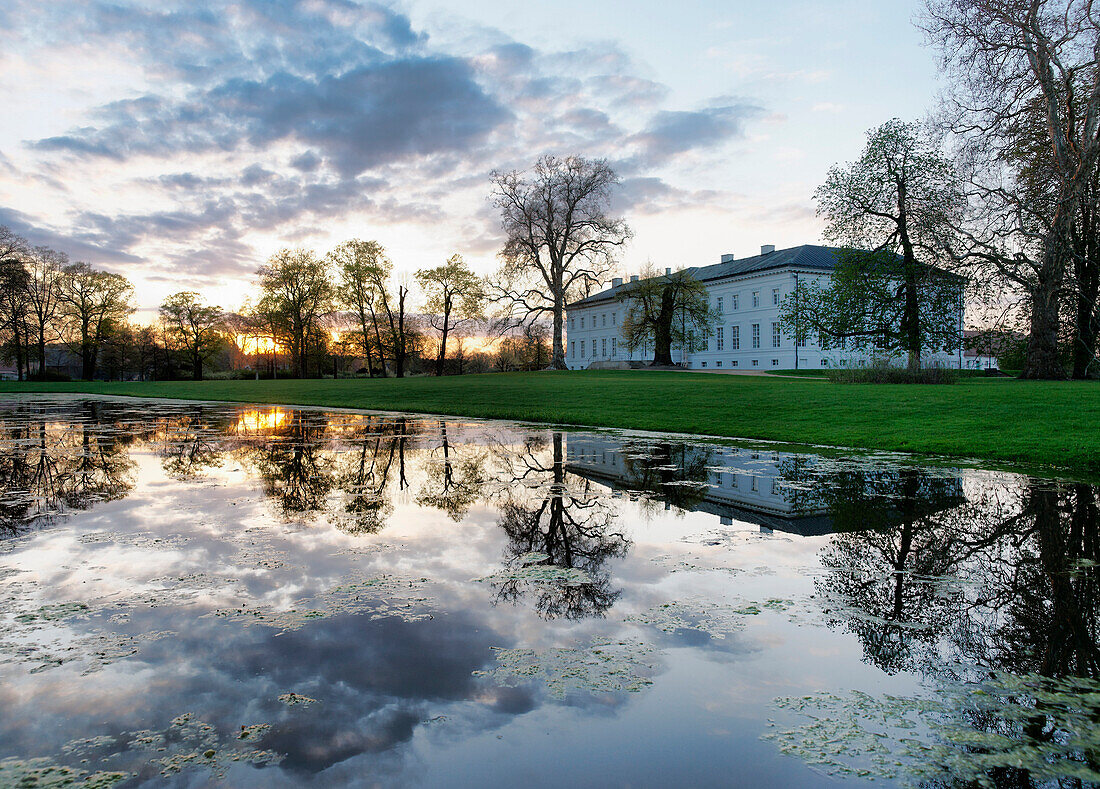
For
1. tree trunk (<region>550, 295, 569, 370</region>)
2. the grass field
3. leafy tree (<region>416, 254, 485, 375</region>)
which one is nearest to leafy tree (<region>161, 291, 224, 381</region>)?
leafy tree (<region>416, 254, 485, 375</region>)

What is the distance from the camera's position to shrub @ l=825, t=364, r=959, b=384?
88.8 feet

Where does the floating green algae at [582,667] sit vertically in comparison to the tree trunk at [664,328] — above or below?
below

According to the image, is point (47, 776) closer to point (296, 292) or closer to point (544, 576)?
point (544, 576)

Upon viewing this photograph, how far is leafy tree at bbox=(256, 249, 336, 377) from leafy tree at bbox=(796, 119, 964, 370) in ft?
167

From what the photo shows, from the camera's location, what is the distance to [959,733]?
244 cm

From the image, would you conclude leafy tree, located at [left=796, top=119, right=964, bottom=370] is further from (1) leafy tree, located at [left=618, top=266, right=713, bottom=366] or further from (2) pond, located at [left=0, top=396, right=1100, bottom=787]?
(2) pond, located at [left=0, top=396, right=1100, bottom=787]

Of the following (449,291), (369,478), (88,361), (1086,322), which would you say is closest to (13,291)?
(88,361)

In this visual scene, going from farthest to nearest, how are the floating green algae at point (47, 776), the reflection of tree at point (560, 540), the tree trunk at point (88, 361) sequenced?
the tree trunk at point (88, 361) → the reflection of tree at point (560, 540) → the floating green algae at point (47, 776)

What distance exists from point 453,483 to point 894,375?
2527 centimetres

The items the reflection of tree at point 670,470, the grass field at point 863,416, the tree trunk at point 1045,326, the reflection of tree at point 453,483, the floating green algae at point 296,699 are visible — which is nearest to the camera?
the floating green algae at point 296,699

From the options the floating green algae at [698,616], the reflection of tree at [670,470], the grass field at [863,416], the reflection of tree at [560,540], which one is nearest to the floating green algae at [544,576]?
the reflection of tree at [560,540]

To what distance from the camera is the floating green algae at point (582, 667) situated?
2.80 m

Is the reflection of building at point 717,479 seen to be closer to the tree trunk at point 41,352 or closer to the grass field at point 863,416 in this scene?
the grass field at point 863,416

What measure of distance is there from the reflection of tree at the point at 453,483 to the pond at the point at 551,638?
0.29 ft
